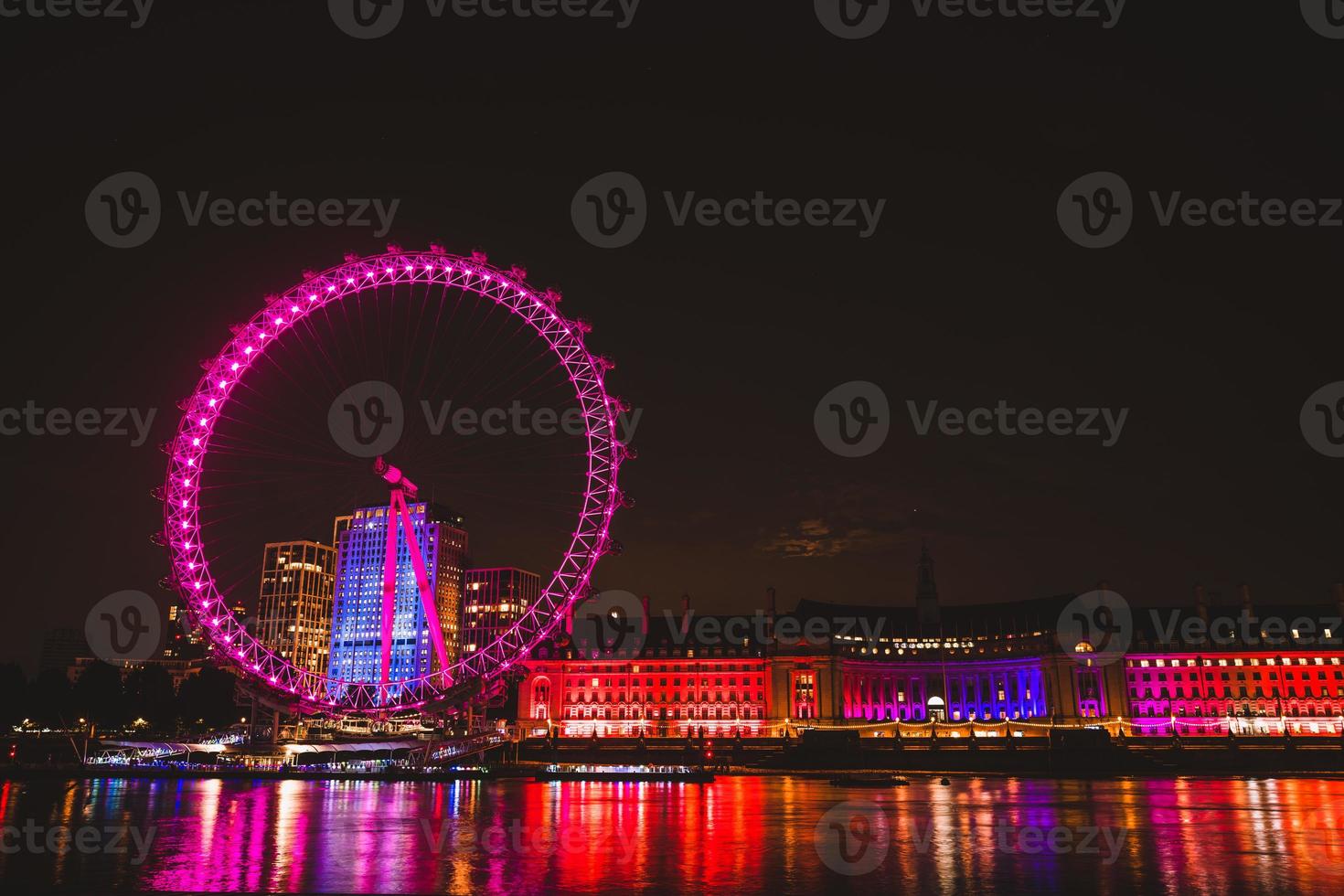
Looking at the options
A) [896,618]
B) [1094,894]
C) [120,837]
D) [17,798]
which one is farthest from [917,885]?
[896,618]

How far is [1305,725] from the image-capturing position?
13412 centimetres

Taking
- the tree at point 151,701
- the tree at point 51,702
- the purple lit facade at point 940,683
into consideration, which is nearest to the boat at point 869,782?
the purple lit facade at point 940,683

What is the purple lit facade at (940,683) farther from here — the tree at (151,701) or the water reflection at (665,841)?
the water reflection at (665,841)

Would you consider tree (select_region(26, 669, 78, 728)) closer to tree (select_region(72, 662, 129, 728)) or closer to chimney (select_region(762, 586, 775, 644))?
tree (select_region(72, 662, 129, 728))

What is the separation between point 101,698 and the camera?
11594cm

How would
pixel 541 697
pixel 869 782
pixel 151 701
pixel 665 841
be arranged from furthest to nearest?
1. pixel 541 697
2. pixel 151 701
3. pixel 869 782
4. pixel 665 841

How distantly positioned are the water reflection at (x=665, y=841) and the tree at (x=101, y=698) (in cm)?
6311

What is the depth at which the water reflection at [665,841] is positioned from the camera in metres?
27.0

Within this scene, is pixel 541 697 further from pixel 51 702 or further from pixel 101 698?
pixel 51 702

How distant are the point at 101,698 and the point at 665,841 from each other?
104 metres

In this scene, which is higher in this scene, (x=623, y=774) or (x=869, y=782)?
(x=623, y=774)

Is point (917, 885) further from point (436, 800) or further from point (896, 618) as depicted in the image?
point (896, 618)

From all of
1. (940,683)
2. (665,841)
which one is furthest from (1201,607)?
(665,841)

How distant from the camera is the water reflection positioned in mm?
27031
